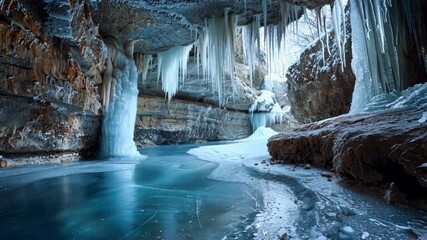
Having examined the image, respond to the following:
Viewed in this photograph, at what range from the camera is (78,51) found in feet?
21.5

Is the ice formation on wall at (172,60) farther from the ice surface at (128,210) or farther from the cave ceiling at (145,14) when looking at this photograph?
the ice surface at (128,210)

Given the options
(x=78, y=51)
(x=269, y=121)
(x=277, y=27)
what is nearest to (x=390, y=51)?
(x=277, y=27)

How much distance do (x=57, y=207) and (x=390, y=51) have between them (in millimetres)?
5645

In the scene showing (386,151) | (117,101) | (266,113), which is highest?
(266,113)

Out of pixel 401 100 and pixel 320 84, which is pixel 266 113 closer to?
pixel 320 84

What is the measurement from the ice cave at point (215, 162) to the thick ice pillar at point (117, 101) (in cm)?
5

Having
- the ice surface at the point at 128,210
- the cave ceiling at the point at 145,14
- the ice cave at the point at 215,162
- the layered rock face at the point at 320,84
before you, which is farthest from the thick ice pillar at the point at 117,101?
the layered rock face at the point at 320,84

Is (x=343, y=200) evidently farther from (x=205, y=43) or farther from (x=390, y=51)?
(x=205, y=43)

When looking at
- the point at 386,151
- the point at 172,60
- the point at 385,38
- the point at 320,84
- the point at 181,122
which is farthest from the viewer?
the point at 181,122

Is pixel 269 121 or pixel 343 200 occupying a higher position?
pixel 269 121

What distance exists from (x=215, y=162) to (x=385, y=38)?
4527mm

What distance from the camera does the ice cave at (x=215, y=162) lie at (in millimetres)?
2111

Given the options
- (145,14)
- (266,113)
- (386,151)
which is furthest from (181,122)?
(386,151)

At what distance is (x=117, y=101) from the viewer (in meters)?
8.95
